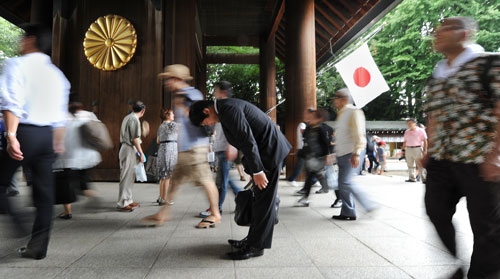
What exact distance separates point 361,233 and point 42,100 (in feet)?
11.4

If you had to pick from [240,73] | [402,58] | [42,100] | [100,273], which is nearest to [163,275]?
[100,273]

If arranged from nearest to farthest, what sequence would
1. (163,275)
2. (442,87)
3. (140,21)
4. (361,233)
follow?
(442,87)
(163,275)
(361,233)
(140,21)

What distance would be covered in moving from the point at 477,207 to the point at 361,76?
20.3ft

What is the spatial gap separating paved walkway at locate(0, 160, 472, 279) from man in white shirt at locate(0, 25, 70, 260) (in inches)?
15.2

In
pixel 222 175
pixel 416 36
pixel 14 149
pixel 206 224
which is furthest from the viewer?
pixel 416 36

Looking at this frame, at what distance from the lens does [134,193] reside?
7.48 m

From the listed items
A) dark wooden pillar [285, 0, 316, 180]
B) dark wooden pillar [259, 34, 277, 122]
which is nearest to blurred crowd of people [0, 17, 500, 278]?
dark wooden pillar [285, 0, 316, 180]

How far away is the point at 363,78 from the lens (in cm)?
795

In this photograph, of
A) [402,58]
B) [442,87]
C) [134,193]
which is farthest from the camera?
[402,58]

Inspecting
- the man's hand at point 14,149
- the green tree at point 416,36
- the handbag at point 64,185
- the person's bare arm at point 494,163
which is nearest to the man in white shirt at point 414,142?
the person's bare arm at point 494,163

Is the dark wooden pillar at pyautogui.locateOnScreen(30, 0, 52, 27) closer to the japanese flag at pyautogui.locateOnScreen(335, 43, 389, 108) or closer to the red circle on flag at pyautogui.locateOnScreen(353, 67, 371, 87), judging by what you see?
the japanese flag at pyautogui.locateOnScreen(335, 43, 389, 108)

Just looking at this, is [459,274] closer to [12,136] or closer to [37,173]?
[37,173]

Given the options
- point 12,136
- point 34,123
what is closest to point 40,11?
point 34,123

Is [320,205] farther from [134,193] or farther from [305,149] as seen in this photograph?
[134,193]
